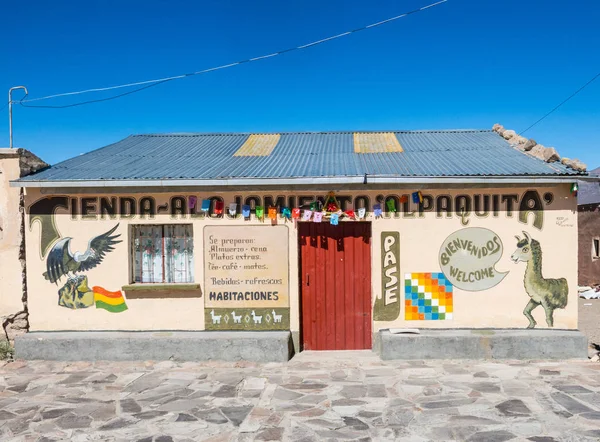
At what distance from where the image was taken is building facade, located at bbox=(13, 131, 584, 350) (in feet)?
25.1

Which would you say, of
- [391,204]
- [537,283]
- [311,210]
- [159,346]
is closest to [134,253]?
[159,346]

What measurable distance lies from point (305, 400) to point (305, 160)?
4.28 m

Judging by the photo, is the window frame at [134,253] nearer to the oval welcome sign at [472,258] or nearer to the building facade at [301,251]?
the building facade at [301,251]

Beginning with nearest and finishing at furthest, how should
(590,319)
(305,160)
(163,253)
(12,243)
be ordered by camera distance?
(12,243)
(163,253)
(305,160)
(590,319)

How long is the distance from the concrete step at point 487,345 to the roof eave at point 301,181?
2324mm

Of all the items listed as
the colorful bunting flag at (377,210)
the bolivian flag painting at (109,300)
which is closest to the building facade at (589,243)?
the colorful bunting flag at (377,210)

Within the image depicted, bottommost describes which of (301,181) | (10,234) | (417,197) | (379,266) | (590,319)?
(590,319)

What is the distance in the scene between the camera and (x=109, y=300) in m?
7.89

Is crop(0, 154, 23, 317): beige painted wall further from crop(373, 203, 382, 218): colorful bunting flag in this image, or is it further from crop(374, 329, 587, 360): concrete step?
crop(374, 329, 587, 360): concrete step

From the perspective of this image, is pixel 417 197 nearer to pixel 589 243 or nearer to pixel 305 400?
pixel 305 400

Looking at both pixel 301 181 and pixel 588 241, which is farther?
pixel 588 241

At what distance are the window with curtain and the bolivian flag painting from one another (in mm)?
390

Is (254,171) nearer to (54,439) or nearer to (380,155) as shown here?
(380,155)

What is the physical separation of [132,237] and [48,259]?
54.5 inches
